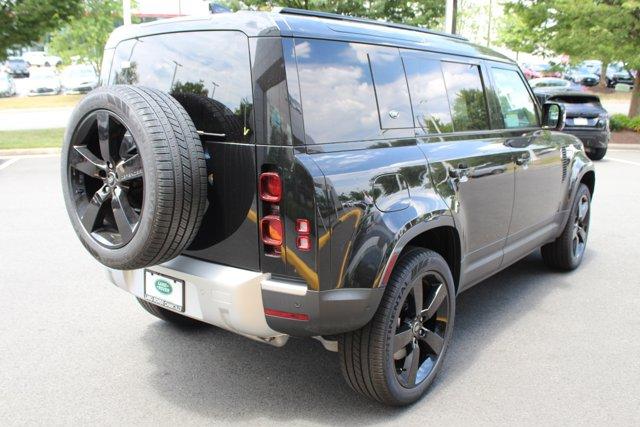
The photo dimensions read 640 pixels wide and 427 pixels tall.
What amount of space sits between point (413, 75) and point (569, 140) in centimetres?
239

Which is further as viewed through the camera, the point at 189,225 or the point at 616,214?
the point at 616,214

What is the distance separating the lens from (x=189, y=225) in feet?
8.50

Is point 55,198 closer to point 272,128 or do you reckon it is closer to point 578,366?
point 272,128

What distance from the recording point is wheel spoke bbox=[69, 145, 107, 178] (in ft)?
9.03

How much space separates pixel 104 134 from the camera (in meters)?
→ 2.66

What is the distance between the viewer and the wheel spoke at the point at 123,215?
2.62 metres

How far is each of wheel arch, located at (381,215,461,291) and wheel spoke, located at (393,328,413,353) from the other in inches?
14.5

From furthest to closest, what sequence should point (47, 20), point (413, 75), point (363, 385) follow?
1. point (47, 20)
2. point (413, 75)
3. point (363, 385)

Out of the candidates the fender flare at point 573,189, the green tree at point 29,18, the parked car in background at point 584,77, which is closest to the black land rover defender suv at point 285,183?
the fender flare at point 573,189

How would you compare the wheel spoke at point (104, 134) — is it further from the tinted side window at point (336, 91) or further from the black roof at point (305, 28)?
the tinted side window at point (336, 91)

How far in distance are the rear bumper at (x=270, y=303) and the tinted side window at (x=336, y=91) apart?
67 centimetres

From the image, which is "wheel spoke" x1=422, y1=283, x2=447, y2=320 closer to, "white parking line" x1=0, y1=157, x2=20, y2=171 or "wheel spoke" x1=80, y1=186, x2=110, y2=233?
"wheel spoke" x1=80, y1=186, x2=110, y2=233

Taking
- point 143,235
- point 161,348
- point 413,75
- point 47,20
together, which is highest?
point 47,20

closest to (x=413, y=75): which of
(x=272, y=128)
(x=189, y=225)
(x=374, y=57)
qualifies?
(x=374, y=57)
